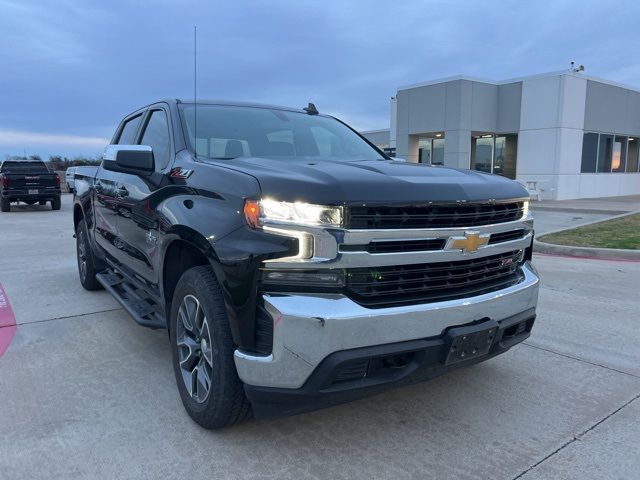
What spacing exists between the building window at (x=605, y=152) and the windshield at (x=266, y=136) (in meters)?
20.6

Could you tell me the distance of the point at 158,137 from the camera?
4016 millimetres

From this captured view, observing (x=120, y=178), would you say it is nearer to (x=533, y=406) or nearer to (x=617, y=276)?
(x=533, y=406)

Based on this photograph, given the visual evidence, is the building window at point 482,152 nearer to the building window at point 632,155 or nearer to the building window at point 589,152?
the building window at point 589,152

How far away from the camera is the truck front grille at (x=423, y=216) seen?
2443 mm

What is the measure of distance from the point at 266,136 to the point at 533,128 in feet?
61.5

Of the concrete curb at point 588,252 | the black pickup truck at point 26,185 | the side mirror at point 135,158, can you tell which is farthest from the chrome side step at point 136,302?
the black pickup truck at point 26,185

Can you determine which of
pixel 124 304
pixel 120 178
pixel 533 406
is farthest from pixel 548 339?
pixel 120 178

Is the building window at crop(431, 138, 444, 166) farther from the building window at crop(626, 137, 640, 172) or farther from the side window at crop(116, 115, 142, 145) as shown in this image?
the side window at crop(116, 115, 142, 145)

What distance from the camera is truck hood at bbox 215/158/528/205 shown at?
8.03 ft

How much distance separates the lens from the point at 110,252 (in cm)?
478

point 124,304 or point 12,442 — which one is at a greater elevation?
point 124,304

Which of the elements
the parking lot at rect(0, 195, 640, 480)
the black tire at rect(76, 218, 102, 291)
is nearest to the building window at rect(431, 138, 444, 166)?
the black tire at rect(76, 218, 102, 291)

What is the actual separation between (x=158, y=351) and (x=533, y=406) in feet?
9.12

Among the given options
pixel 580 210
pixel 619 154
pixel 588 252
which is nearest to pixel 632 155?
Answer: pixel 619 154
